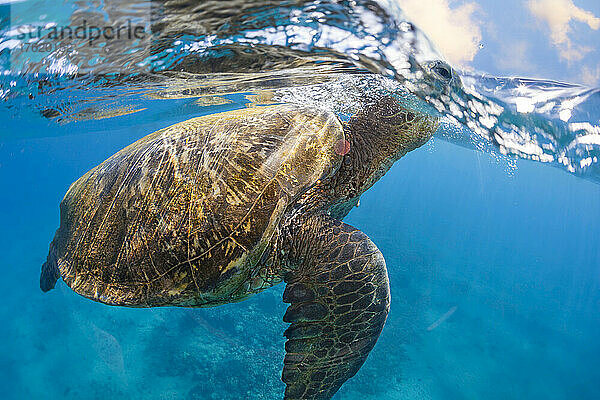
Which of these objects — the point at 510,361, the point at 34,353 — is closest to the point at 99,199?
the point at 34,353

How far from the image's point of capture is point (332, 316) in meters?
2.47

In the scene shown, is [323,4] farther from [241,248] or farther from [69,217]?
[69,217]

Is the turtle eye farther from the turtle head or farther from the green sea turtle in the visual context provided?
the green sea turtle

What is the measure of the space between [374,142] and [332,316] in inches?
82.3

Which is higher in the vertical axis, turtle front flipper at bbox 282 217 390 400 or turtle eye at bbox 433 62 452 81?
turtle eye at bbox 433 62 452 81

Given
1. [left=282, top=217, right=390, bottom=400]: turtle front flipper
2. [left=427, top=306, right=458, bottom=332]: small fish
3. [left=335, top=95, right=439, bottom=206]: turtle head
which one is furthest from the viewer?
[left=427, top=306, right=458, bottom=332]: small fish

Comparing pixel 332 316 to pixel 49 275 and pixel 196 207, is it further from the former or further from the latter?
pixel 49 275

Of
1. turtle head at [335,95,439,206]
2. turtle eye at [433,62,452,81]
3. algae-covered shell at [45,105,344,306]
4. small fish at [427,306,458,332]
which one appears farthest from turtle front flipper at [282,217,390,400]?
small fish at [427,306,458,332]

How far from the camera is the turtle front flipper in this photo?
2.48 m

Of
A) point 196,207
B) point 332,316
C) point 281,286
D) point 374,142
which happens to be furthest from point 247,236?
point 281,286

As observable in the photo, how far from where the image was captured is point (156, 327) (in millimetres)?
9070

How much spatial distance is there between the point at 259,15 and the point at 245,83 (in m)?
3.47

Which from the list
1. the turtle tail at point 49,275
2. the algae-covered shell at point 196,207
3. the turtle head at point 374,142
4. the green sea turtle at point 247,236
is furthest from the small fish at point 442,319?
the turtle tail at point 49,275

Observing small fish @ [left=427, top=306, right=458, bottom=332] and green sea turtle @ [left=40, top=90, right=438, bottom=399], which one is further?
small fish @ [left=427, top=306, right=458, bottom=332]
